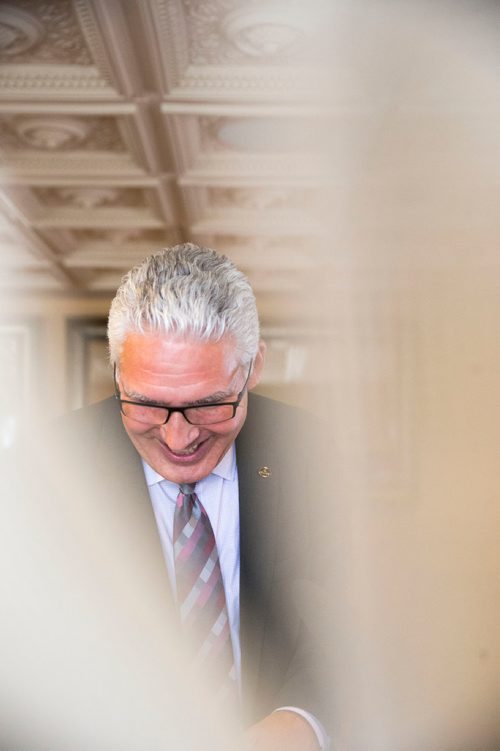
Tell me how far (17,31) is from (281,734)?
80 cm

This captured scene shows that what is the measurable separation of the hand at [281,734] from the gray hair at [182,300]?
30cm

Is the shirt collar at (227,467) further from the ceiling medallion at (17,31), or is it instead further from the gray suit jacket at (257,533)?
the ceiling medallion at (17,31)

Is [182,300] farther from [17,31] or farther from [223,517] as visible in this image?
[17,31]

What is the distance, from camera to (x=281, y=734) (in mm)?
579

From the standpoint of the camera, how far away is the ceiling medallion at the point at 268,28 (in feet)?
2.19

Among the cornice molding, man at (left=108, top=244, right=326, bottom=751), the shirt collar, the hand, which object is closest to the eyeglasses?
man at (left=108, top=244, right=326, bottom=751)

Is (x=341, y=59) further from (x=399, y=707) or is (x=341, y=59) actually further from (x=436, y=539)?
(x=399, y=707)

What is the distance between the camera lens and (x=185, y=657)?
59cm

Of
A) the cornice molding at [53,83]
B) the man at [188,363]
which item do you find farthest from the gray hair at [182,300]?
the cornice molding at [53,83]

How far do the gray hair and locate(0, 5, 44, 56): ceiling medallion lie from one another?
475 mm

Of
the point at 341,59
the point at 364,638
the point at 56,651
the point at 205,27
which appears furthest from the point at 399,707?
the point at 205,27

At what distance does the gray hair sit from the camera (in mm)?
490

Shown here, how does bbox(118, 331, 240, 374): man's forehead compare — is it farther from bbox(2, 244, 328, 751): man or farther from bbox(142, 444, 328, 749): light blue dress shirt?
bbox(142, 444, 328, 749): light blue dress shirt

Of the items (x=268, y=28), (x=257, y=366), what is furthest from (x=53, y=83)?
(x=257, y=366)
